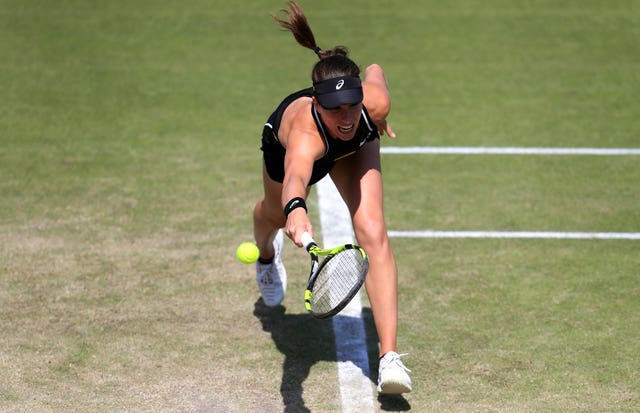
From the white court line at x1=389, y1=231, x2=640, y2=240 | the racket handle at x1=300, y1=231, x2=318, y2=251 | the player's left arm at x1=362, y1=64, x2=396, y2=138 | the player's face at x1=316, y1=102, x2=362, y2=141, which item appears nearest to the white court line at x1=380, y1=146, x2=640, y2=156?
the white court line at x1=389, y1=231, x2=640, y2=240

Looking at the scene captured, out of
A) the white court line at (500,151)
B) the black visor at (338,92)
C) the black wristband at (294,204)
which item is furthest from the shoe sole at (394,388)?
the white court line at (500,151)

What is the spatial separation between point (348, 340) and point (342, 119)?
1.75 m

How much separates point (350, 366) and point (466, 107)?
17.5 ft

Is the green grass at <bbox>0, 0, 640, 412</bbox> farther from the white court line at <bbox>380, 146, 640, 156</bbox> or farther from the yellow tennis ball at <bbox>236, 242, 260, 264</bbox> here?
the yellow tennis ball at <bbox>236, 242, 260, 264</bbox>

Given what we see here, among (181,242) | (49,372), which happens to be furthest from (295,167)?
(181,242)

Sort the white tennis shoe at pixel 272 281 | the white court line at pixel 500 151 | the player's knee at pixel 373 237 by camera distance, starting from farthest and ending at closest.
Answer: the white court line at pixel 500 151
the white tennis shoe at pixel 272 281
the player's knee at pixel 373 237

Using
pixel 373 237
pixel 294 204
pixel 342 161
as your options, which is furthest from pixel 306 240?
pixel 342 161

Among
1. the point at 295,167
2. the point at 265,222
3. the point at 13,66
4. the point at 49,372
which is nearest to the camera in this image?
the point at 295,167

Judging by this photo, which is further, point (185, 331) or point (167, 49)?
point (167, 49)

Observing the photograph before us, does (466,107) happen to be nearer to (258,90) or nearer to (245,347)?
(258,90)

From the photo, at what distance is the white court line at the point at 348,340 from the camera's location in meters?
6.19

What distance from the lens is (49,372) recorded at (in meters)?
6.37

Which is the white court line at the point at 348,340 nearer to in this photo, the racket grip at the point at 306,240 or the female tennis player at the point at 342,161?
the female tennis player at the point at 342,161

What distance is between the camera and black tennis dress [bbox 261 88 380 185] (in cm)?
617
